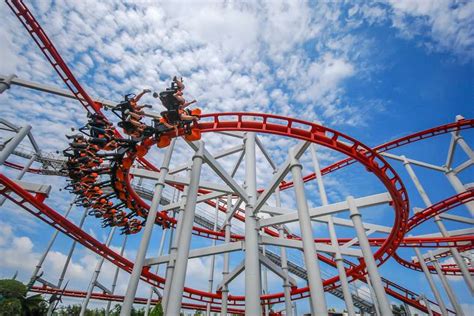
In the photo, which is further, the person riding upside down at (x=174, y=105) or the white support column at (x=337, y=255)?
the white support column at (x=337, y=255)

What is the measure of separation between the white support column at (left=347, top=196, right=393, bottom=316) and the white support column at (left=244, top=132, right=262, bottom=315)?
8.00 ft

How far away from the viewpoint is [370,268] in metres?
5.91

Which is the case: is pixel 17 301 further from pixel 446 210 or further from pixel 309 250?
pixel 446 210

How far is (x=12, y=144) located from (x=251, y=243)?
613 cm

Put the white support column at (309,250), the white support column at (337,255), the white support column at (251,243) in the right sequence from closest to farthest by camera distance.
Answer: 1. the white support column at (309,250)
2. the white support column at (251,243)
3. the white support column at (337,255)

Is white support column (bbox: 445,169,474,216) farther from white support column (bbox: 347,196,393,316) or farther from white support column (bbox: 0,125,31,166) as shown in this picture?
white support column (bbox: 0,125,31,166)

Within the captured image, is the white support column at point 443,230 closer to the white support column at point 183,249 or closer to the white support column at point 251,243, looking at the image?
the white support column at point 251,243

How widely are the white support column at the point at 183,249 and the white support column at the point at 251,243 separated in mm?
1483

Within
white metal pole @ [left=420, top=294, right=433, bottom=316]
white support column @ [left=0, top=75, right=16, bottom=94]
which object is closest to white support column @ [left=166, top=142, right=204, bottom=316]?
white support column @ [left=0, top=75, right=16, bottom=94]

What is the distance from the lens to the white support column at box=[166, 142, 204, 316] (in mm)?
4305

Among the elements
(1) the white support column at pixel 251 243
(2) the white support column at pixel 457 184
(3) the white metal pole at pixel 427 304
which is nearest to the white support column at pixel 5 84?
(1) the white support column at pixel 251 243

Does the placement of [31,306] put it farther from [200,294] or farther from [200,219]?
[200,219]

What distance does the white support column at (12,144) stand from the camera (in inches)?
234

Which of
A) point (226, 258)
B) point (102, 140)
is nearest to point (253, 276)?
point (226, 258)
